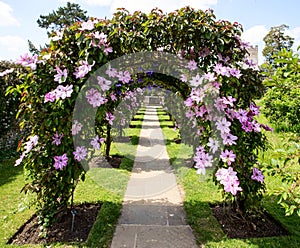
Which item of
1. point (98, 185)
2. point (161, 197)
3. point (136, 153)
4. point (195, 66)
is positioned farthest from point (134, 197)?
point (136, 153)

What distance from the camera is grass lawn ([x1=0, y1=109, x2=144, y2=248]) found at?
3.09 meters

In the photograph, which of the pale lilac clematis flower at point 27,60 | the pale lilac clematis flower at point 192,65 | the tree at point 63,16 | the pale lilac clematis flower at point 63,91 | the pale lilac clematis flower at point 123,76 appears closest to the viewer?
the pale lilac clematis flower at point 63,91

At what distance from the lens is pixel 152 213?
371 centimetres

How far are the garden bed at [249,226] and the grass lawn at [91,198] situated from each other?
128 centimetres

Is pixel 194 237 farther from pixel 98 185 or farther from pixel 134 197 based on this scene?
pixel 98 185

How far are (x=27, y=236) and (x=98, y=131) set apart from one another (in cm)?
135

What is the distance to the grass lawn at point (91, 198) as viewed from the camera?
122 inches

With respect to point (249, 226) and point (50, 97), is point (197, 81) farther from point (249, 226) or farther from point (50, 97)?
point (249, 226)

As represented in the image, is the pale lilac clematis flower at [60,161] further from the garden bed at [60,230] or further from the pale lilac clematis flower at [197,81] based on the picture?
the pale lilac clematis flower at [197,81]

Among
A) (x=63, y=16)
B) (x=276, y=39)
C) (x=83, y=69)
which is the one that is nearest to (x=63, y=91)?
(x=83, y=69)

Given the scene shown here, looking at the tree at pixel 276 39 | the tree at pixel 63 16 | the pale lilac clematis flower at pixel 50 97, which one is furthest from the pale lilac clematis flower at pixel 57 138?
the tree at pixel 276 39

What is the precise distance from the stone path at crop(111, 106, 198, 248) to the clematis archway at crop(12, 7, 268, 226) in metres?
0.72

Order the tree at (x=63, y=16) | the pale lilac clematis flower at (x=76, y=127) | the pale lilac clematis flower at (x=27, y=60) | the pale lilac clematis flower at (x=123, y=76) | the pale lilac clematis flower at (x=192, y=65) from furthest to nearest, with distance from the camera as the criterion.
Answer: the tree at (x=63, y=16) < the pale lilac clematis flower at (x=192, y=65) < the pale lilac clematis flower at (x=123, y=76) < the pale lilac clematis flower at (x=76, y=127) < the pale lilac clematis flower at (x=27, y=60)

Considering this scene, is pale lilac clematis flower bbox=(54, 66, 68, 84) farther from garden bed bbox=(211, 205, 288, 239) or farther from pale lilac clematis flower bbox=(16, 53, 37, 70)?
garden bed bbox=(211, 205, 288, 239)
